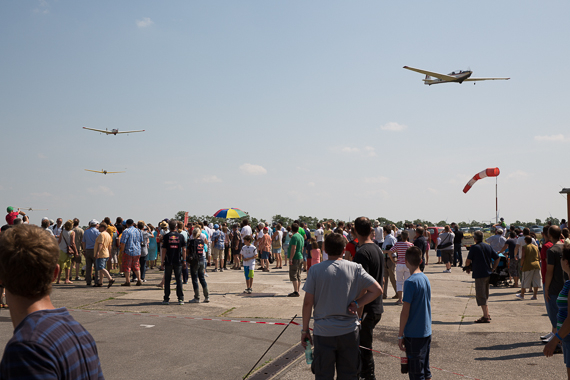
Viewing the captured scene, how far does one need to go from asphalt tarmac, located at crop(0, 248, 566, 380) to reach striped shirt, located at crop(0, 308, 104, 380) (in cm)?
420

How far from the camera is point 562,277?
656cm

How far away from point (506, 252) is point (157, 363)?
42.3 ft

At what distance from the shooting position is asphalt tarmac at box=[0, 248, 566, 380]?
6.00m

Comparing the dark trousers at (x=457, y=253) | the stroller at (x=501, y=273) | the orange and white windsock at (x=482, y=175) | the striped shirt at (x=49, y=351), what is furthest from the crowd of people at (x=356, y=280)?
the orange and white windsock at (x=482, y=175)

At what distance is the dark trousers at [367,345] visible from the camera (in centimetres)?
527

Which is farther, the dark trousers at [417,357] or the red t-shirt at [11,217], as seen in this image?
the red t-shirt at [11,217]

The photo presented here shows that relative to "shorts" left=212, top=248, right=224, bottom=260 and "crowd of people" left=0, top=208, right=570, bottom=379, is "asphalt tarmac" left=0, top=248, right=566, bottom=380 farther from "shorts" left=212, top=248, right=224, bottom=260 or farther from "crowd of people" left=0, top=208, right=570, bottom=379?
"shorts" left=212, top=248, right=224, bottom=260

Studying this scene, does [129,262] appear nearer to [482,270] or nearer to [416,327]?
[482,270]

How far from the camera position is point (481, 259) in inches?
355

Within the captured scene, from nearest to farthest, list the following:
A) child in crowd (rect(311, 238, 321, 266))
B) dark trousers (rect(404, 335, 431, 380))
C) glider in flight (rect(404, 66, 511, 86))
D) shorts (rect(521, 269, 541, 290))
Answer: dark trousers (rect(404, 335, 431, 380)), shorts (rect(521, 269, 541, 290)), child in crowd (rect(311, 238, 321, 266)), glider in flight (rect(404, 66, 511, 86))

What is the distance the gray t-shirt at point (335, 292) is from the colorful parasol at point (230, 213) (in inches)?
734

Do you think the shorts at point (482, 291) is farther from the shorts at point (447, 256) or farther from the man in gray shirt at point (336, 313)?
the shorts at point (447, 256)

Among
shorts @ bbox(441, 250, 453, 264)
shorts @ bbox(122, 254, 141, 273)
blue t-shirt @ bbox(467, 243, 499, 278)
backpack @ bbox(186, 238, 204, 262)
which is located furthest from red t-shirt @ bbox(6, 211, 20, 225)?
shorts @ bbox(441, 250, 453, 264)

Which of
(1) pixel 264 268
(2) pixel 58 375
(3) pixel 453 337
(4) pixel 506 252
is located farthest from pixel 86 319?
(4) pixel 506 252
